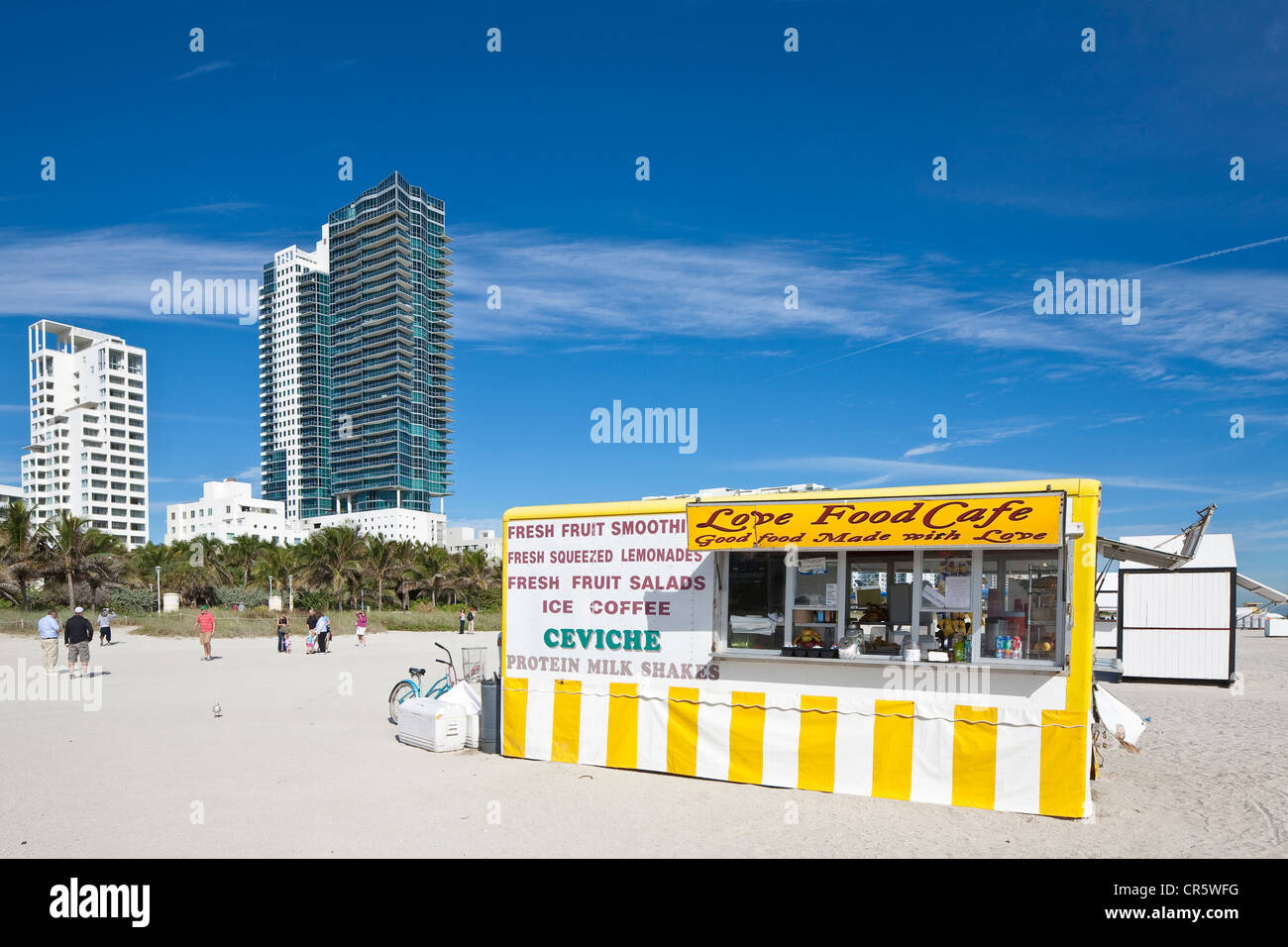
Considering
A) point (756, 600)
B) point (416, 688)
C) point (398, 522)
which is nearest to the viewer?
point (756, 600)

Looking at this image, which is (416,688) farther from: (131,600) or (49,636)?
(131,600)

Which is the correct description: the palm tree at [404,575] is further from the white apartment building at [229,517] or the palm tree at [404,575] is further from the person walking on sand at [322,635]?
the white apartment building at [229,517]

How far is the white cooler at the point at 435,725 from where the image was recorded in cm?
1136

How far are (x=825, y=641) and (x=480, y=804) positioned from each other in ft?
13.8

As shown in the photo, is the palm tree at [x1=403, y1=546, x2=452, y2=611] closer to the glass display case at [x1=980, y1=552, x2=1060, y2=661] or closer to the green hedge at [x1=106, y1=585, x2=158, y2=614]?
the green hedge at [x1=106, y1=585, x2=158, y2=614]

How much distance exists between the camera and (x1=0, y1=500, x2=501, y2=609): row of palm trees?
43.4m

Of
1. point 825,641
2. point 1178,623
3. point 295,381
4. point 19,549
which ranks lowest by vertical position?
point 19,549

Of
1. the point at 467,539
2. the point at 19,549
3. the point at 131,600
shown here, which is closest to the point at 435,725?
the point at 19,549

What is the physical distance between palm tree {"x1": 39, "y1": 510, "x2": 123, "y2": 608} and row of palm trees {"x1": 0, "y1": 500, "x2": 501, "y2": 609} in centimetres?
4

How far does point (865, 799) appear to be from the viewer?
889 cm

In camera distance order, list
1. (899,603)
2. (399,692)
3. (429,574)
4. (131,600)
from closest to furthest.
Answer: (899,603), (399,692), (131,600), (429,574)

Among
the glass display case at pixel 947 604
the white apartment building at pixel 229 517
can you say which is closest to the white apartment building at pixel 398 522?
the white apartment building at pixel 229 517

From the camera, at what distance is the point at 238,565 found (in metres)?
64.7

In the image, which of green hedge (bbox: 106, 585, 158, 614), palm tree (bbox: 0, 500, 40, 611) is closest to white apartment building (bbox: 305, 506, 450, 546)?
green hedge (bbox: 106, 585, 158, 614)
